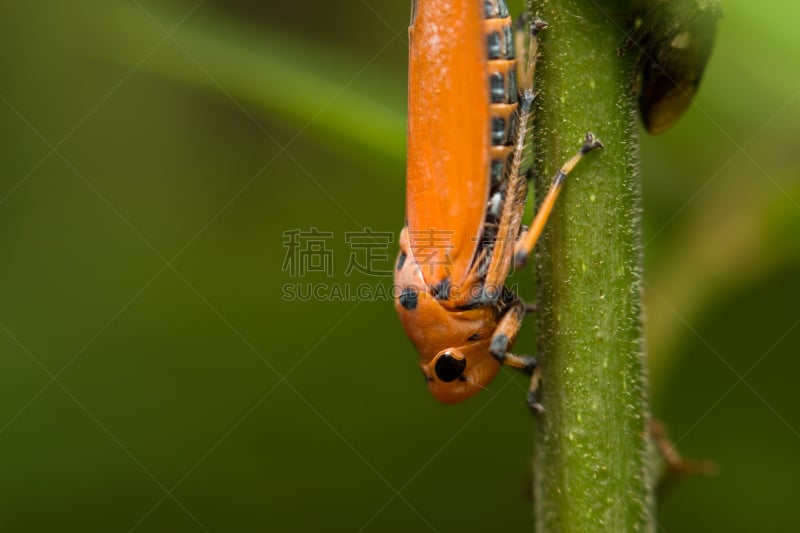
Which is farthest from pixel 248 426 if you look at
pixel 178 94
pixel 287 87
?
pixel 178 94

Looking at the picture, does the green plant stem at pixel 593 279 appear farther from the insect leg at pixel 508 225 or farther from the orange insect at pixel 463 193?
the insect leg at pixel 508 225

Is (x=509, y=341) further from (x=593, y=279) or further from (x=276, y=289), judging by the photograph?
(x=276, y=289)

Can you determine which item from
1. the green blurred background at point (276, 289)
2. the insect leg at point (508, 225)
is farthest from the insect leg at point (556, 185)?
the green blurred background at point (276, 289)

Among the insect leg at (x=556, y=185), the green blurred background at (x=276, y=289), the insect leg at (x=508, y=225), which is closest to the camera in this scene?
the insect leg at (x=556, y=185)

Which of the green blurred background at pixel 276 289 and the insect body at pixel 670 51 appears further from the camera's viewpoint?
the green blurred background at pixel 276 289

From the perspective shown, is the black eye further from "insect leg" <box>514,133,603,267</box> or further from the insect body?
the insect body

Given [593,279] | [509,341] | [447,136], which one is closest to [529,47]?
[447,136]
